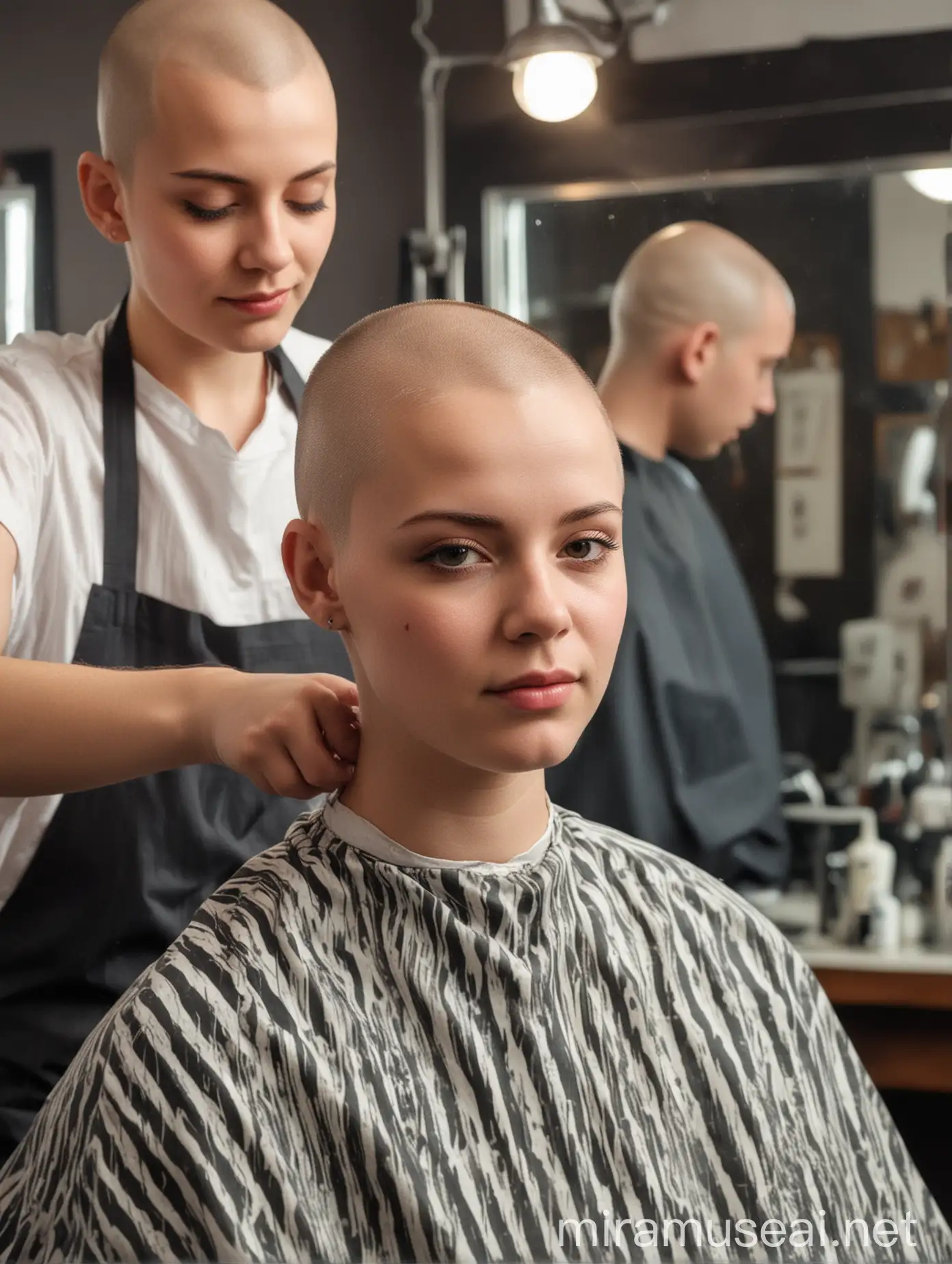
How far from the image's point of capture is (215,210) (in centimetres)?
151

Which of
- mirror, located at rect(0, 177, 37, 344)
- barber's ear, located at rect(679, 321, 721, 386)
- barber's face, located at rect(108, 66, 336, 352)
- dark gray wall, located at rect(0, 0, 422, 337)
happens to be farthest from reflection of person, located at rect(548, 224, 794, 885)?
mirror, located at rect(0, 177, 37, 344)

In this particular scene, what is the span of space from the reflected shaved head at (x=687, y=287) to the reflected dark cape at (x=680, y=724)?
0.17 metres

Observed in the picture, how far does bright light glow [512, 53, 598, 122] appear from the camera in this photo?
1.72m

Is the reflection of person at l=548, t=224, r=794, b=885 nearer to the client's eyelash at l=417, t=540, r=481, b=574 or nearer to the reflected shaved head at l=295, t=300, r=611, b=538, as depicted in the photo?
the reflected shaved head at l=295, t=300, r=611, b=538

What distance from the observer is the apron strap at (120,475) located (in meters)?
1.59

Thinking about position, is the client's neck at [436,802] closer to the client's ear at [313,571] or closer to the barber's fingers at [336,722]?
the barber's fingers at [336,722]

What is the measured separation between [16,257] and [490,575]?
3.20 ft

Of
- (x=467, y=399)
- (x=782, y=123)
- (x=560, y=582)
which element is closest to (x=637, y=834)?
(x=560, y=582)

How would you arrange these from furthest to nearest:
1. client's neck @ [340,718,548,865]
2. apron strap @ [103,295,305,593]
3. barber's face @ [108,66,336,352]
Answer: apron strap @ [103,295,305,593] → barber's face @ [108,66,336,352] → client's neck @ [340,718,548,865]

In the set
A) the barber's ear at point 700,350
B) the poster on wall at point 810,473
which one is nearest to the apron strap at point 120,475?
the barber's ear at point 700,350

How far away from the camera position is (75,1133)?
1.21 m

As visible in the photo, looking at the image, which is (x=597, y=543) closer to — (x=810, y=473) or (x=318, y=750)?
(x=318, y=750)

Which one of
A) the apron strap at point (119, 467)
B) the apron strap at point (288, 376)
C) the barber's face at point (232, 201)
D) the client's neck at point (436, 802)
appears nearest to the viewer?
the client's neck at point (436, 802)

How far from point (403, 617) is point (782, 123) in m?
0.94
